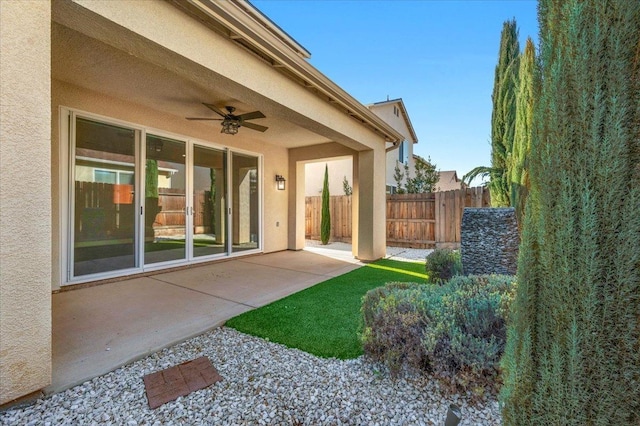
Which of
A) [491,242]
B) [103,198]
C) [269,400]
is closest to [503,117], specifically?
[491,242]

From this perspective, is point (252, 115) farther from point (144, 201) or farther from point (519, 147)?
point (519, 147)

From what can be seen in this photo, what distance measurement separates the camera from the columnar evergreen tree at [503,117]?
5.16 m

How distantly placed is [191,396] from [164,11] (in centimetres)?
335

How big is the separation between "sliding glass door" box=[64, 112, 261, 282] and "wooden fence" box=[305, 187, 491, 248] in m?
5.12

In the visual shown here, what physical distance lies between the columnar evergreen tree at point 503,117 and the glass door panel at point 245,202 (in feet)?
17.5

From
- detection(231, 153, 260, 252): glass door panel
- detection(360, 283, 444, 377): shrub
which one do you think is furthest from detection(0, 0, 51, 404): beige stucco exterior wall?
detection(231, 153, 260, 252): glass door panel

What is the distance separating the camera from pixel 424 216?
9.86 meters

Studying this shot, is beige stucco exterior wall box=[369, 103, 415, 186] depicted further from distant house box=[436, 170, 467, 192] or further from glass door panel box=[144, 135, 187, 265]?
distant house box=[436, 170, 467, 192]

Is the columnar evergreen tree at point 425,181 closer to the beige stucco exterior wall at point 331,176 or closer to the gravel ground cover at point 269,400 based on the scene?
the beige stucco exterior wall at point 331,176

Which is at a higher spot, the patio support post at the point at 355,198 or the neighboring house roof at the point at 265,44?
the neighboring house roof at the point at 265,44

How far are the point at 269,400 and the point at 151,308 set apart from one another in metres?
2.53

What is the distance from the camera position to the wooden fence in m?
9.16

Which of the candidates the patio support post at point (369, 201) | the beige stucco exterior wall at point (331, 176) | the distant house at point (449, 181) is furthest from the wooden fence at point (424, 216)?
the distant house at point (449, 181)

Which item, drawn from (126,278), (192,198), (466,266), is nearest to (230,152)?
(192,198)
